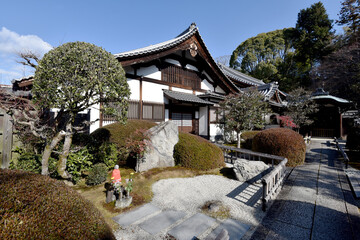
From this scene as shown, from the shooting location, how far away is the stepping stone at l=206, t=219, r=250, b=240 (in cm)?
322

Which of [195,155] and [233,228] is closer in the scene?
[233,228]

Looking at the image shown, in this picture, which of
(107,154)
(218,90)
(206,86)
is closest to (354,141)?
(218,90)

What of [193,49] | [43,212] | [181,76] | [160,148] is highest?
[193,49]

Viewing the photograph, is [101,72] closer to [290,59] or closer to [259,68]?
[259,68]

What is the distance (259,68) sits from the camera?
32.2 m

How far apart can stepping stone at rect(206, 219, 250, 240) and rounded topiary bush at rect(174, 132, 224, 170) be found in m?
3.50

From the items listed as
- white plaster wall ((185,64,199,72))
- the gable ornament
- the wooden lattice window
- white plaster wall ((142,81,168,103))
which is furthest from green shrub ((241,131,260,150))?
the gable ornament

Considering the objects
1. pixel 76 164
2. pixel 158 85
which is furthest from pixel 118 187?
pixel 158 85

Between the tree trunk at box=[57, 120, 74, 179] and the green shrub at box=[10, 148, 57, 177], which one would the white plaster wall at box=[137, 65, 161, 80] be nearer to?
the tree trunk at box=[57, 120, 74, 179]

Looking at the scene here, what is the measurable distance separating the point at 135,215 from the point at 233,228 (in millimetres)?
2205

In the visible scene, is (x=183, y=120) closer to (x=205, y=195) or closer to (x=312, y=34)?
(x=205, y=195)

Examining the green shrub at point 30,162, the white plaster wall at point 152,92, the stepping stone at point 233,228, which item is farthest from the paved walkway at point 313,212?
the white plaster wall at point 152,92

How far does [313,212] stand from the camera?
4070 mm

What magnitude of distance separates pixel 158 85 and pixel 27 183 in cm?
952
